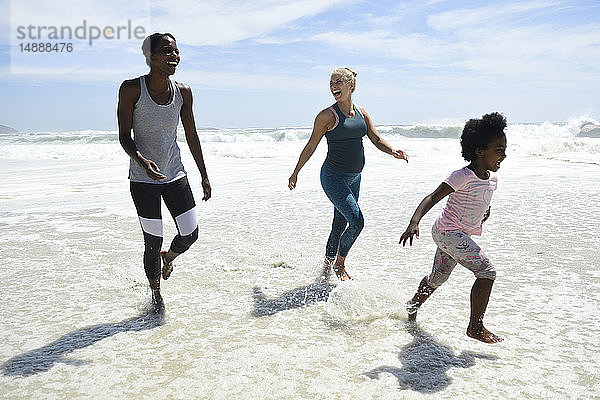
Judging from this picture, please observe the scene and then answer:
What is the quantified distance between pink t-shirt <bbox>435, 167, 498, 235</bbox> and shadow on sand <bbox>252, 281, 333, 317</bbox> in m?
1.58

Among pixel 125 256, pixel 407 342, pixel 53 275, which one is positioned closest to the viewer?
pixel 407 342

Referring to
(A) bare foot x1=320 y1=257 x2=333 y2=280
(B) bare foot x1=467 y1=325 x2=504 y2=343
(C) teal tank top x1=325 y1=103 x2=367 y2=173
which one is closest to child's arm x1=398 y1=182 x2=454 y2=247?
(B) bare foot x1=467 y1=325 x2=504 y2=343

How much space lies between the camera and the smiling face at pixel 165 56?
3.81 m

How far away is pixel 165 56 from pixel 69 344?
2.22m

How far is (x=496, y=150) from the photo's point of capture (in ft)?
11.2

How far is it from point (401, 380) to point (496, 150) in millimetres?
1601

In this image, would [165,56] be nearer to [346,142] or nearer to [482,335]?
[346,142]

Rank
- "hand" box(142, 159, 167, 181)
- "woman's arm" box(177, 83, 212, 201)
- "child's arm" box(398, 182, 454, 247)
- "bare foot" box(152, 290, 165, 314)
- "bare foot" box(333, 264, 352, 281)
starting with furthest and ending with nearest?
"bare foot" box(333, 264, 352, 281), "bare foot" box(152, 290, 165, 314), "woman's arm" box(177, 83, 212, 201), "hand" box(142, 159, 167, 181), "child's arm" box(398, 182, 454, 247)

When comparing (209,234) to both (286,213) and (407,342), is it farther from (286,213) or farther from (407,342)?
(407,342)

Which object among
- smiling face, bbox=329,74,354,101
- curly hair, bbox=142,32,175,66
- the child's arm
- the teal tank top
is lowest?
the child's arm

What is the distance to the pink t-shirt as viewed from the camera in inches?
136

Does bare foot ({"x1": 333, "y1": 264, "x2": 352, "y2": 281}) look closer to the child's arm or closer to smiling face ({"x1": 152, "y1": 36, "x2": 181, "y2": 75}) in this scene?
the child's arm

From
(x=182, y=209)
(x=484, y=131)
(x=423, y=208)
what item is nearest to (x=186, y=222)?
(x=182, y=209)

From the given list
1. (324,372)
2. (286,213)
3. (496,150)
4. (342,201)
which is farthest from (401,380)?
(286,213)
